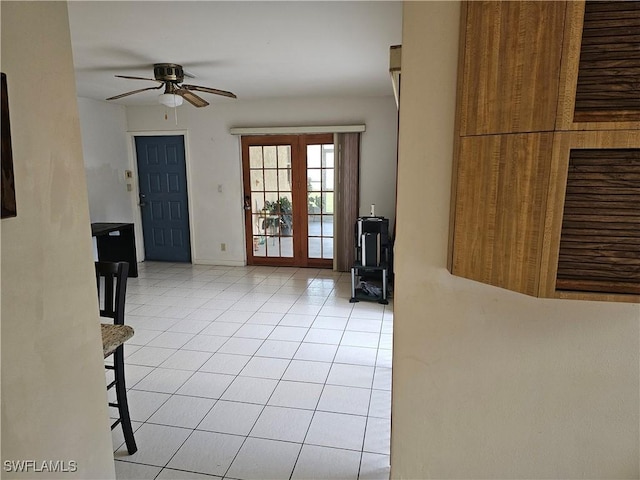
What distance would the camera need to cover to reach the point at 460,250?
0.86 m

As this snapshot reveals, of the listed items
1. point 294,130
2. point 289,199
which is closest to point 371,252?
point 289,199

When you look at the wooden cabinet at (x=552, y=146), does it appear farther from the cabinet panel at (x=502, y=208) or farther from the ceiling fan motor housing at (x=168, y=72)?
the ceiling fan motor housing at (x=168, y=72)

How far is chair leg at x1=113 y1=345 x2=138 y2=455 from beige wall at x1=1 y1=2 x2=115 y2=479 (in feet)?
1.99

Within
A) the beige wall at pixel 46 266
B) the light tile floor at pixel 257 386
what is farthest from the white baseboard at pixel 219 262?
the beige wall at pixel 46 266

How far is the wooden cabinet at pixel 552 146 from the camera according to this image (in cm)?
70

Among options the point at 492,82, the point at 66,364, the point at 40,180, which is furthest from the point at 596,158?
the point at 66,364

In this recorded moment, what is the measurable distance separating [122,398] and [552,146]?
6.98ft

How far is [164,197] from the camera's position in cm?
595

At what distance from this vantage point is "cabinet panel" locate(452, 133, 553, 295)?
2.44 feet

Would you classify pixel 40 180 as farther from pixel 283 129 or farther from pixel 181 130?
pixel 181 130

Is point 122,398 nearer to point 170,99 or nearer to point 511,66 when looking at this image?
point 511,66

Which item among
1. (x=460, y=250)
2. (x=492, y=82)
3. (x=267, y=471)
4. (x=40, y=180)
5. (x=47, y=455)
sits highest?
(x=492, y=82)

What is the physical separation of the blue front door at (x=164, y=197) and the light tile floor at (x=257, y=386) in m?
1.57

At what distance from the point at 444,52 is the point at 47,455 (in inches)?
60.2
